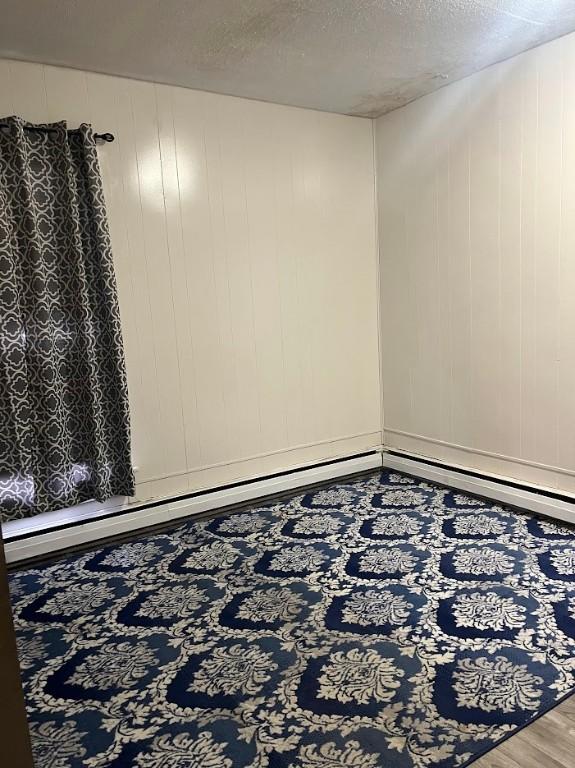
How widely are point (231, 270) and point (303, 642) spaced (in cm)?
225

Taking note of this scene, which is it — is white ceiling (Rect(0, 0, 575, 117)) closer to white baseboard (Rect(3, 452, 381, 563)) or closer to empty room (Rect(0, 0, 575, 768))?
empty room (Rect(0, 0, 575, 768))

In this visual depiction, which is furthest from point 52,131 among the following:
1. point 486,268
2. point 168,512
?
point 486,268

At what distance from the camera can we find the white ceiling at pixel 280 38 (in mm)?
2490

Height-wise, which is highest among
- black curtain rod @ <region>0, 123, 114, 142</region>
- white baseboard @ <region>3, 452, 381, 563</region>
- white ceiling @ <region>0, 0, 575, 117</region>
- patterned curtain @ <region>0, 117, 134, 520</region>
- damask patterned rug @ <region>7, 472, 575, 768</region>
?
white ceiling @ <region>0, 0, 575, 117</region>

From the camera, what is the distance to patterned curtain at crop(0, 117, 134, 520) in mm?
2838

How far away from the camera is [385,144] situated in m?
4.09

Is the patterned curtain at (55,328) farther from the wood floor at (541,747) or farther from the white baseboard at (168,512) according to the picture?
the wood floor at (541,747)

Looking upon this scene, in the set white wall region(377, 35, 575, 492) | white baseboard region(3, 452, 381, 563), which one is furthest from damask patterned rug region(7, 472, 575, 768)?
white wall region(377, 35, 575, 492)

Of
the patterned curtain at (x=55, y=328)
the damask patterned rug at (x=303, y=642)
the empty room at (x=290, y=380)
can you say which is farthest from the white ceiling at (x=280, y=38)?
the damask patterned rug at (x=303, y=642)

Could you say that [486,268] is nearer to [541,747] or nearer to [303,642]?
[303,642]

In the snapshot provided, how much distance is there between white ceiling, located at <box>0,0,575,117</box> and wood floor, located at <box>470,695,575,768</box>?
271 cm

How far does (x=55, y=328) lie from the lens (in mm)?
2990

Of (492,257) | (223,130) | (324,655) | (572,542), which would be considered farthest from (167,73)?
(572,542)

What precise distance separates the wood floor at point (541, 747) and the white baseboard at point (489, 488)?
154 cm
